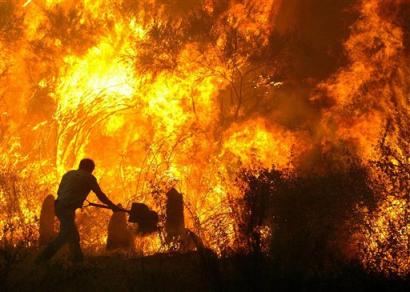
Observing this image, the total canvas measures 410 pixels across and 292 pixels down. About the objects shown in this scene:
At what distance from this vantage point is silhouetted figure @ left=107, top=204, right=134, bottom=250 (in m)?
12.0

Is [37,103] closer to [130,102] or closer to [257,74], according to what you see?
[130,102]

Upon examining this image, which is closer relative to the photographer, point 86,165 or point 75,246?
point 75,246

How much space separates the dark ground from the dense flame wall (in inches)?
213

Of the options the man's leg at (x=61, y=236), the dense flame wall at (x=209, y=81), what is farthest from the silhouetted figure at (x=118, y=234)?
the dense flame wall at (x=209, y=81)

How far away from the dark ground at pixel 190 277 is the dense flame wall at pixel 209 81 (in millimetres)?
5403

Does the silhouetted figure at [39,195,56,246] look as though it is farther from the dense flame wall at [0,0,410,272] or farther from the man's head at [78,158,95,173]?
the man's head at [78,158,95,173]

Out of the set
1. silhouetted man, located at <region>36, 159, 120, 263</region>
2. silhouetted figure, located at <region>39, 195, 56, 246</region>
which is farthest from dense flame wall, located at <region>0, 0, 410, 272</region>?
silhouetted man, located at <region>36, 159, 120, 263</region>

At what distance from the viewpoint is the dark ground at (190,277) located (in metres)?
7.70

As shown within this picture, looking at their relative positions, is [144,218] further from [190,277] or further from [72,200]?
[190,277]

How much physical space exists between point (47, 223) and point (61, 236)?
3092mm

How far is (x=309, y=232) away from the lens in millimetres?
8227

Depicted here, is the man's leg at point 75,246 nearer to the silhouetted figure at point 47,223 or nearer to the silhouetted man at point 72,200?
the silhouetted man at point 72,200

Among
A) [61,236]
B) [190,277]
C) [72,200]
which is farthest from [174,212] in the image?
[190,277]

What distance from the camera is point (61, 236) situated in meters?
9.81
